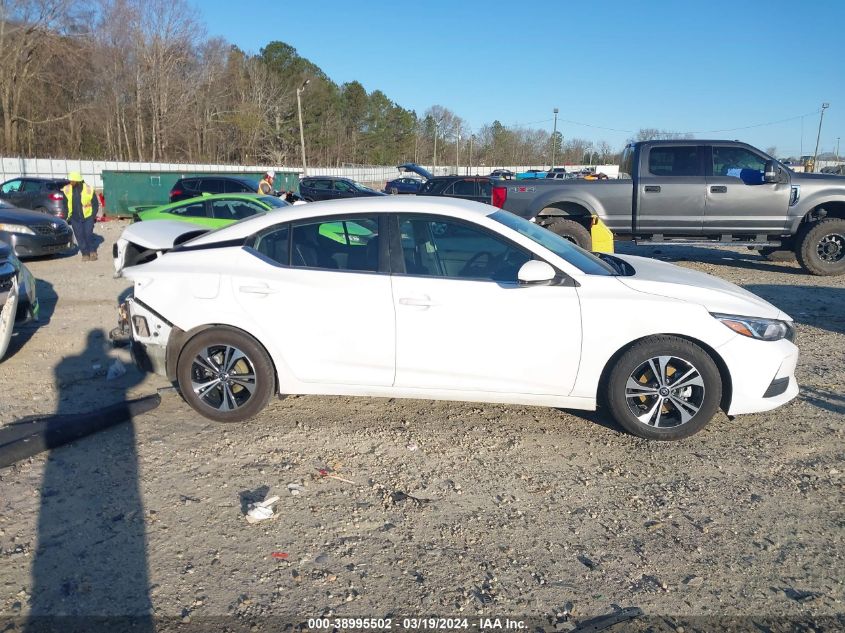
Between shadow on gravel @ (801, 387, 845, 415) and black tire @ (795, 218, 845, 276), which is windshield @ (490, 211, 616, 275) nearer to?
shadow on gravel @ (801, 387, 845, 415)

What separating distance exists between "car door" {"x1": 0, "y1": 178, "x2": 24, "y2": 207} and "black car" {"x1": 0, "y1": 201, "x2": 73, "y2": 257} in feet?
27.9

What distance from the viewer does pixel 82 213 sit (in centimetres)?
1255

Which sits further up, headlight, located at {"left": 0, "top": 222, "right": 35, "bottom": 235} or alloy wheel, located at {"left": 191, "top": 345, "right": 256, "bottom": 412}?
headlight, located at {"left": 0, "top": 222, "right": 35, "bottom": 235}

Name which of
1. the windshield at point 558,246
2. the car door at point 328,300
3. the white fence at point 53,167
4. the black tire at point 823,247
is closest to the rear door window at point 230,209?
the car door at point 328,300

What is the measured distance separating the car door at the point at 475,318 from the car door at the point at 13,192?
19791mm

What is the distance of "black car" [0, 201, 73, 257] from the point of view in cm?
1177

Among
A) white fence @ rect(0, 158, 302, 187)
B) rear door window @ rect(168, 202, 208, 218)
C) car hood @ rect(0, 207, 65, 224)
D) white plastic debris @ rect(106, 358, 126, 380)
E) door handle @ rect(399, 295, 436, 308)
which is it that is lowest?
white plastic debris @ rect(106, 358, 126, 380)

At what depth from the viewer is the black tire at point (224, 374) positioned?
4.54 m

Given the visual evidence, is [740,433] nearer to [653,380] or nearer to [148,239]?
[653,380]

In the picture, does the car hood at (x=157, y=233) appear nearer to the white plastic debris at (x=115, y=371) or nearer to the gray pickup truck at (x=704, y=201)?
the white plastic debris at (x=115, y=371)

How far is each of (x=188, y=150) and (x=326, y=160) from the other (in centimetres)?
1829

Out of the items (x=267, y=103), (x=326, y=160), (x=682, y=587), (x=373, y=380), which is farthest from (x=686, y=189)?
(x=326, y=160)

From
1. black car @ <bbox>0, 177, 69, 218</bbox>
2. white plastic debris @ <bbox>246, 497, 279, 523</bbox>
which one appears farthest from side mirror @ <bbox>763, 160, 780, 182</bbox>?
black car @ <bbox>0, 177, 69, 218</bbox>

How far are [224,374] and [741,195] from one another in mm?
9056
